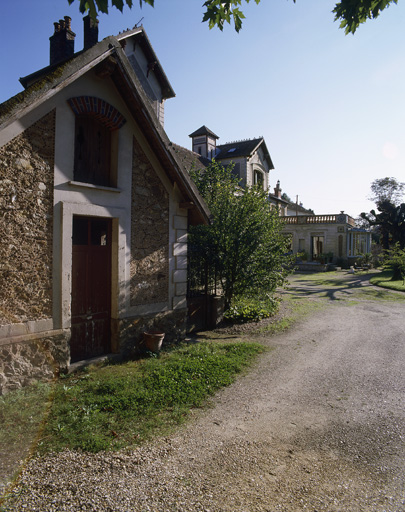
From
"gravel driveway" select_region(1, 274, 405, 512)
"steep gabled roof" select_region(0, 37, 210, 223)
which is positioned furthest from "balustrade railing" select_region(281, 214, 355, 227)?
"gravel driveway" select_region(1, 274, 405, 512)

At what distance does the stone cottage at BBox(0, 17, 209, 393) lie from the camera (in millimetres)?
5453

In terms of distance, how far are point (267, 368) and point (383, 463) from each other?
308 cm

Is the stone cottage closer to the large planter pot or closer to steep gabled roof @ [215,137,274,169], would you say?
the large planter pot

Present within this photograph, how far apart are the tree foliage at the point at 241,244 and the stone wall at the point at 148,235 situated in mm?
2127

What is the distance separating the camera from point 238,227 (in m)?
10.2

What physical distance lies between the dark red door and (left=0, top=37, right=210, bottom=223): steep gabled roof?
6.37 feet

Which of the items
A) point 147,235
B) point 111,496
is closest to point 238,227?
point 147,235

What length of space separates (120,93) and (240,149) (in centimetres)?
1732

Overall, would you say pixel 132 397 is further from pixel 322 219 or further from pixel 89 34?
pixel 322 219

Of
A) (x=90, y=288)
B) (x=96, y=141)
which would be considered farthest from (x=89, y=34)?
(x=90, y=288)

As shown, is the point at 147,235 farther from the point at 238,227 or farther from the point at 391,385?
the point at 391,385

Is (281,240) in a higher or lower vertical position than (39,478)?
higher

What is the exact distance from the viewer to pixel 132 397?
5.12 metres

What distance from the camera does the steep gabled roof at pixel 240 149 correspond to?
22.7 m
